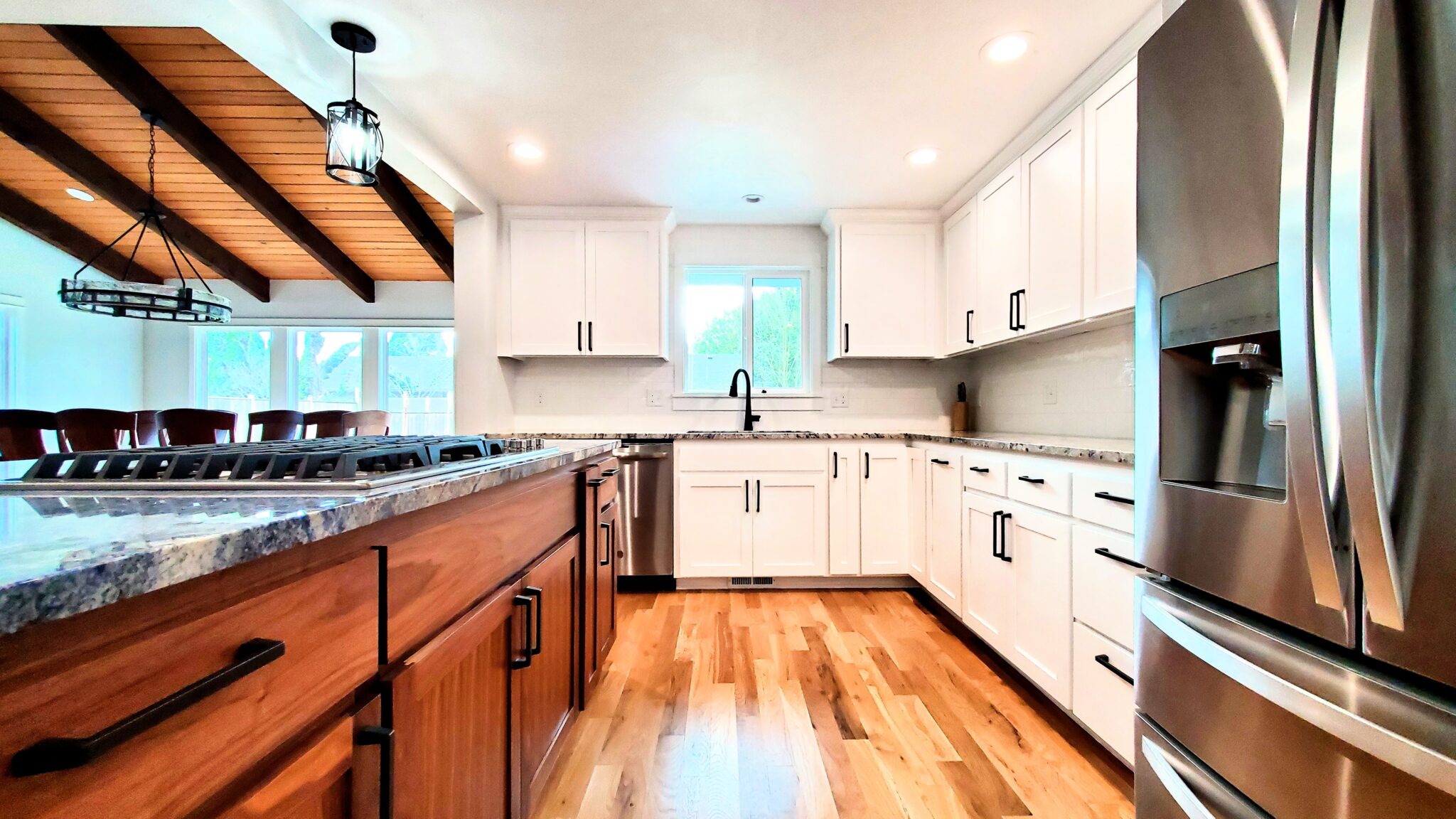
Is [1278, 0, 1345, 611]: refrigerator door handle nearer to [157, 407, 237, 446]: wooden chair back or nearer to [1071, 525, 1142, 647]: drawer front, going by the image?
[1071, 525, 1142, 647]: drawer front

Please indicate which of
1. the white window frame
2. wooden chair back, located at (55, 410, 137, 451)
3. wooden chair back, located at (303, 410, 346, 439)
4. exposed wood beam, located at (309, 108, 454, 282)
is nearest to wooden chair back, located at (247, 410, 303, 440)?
wooden chair back, located at (303, 410, 346, 439)

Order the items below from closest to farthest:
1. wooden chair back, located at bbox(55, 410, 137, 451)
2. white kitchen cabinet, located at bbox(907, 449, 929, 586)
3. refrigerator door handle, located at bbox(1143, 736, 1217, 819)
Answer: refrigerator door handle, located at bbox(1143, 736, 1217, 819) < wooden chair back, located at bbox(55, 410, 137, 451) < white kitchen cabinet, located at bbox(907, 449, 929, 586)

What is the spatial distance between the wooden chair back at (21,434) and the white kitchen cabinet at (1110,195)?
13.0ft

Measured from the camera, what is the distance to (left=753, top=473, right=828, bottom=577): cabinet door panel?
9.91ft

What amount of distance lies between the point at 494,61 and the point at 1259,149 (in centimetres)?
217


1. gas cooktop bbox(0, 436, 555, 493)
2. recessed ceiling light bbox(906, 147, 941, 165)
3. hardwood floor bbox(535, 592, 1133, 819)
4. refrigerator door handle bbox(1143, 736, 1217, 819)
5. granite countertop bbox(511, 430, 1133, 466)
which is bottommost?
hardwood floor bbox(535, 592, 1133, 819)

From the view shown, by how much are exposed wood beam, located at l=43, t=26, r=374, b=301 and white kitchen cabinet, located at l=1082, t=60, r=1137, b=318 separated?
461 centimetres

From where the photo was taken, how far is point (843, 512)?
3016 mm

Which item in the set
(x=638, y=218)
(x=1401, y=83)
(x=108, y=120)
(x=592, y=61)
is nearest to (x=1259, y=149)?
(x=1401, y=83)

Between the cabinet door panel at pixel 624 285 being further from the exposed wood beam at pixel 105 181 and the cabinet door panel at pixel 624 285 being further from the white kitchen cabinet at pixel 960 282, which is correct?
the exposed wood beam at pixel 105 181

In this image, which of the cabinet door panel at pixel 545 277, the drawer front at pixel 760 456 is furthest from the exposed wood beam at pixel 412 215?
the drawer front at pixel 760 456

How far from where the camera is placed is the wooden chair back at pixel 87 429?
2.38 metres

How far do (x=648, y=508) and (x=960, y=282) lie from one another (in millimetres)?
2145

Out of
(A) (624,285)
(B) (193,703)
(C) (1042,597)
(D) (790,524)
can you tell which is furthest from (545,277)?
(B) (193,703)
